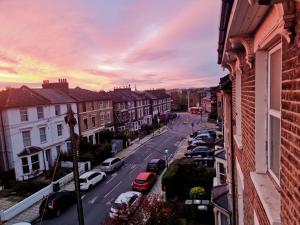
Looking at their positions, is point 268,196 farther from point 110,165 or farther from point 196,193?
point 110,165

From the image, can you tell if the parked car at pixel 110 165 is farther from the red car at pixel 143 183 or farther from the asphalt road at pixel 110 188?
the red car at pixel 143 183

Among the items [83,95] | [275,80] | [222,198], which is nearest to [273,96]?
[275,80]

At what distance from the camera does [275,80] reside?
334 centimetres

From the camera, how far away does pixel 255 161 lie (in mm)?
3836

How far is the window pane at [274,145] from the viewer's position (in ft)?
11.1

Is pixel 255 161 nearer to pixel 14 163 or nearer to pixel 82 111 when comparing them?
pixel 14 163

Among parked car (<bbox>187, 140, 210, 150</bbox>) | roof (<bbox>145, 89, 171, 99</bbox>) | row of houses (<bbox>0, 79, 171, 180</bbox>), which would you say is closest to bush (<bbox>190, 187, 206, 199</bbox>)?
row of houses (<bbox>0, 79, 171, 180</bbox>)

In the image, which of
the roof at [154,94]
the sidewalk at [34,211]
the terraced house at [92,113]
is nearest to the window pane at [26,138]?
the sidewalk at [34,211]

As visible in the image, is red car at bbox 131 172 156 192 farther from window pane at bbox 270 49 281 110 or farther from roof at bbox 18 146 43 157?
window pane at bbox 270 49 281 110

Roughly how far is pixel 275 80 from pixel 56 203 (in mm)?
17819

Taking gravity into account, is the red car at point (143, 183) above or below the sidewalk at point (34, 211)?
above

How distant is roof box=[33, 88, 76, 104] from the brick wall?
2881 centimetres

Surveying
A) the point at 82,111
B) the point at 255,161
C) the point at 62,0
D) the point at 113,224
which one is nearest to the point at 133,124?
the point at 82,111

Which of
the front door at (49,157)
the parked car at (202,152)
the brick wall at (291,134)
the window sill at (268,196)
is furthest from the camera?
Answer: the parked car at (202,152)
